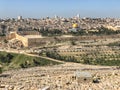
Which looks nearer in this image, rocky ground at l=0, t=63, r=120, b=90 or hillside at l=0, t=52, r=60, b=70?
rocky ground at l=0, t=63, r=120, b=90

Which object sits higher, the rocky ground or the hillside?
the hillside

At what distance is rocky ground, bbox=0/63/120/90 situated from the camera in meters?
35.4

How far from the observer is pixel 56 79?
1592 inches

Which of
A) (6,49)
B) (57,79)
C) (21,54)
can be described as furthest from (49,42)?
(57,79)

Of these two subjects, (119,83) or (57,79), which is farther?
(57,79)

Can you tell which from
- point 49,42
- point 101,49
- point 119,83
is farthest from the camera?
point 49,42

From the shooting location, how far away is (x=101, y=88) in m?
35.2

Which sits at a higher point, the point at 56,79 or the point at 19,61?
the point at 19,61

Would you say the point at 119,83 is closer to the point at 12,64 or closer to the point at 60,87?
the point at 60,87

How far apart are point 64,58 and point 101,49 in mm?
9225

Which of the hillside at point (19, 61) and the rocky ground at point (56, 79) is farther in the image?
the hillside at point (19, 61)

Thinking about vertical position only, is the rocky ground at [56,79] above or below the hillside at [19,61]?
below

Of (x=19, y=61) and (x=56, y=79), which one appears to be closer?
(x=56, y=79)

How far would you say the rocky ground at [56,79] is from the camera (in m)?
35.4
